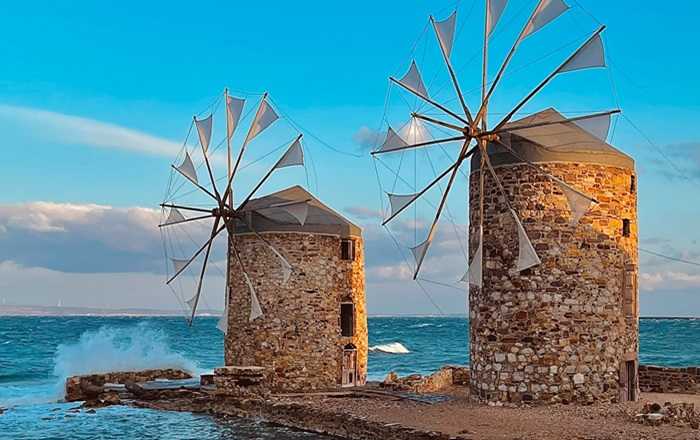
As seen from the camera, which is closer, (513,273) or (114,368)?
(513,273)

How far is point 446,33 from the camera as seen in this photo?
19875 millimetres

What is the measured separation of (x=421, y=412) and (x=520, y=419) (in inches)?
99.1

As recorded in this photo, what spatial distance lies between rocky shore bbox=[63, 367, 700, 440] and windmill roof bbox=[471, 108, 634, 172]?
Answer: 17.3 ft

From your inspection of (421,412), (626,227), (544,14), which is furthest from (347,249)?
(544,14)

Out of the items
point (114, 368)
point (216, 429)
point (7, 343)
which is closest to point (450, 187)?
point (216, 429)

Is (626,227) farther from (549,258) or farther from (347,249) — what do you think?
(347,249)

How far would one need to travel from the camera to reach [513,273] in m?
18.5

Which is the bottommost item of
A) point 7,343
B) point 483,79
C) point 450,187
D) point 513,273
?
point 7,343

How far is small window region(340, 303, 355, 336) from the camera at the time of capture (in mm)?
25750

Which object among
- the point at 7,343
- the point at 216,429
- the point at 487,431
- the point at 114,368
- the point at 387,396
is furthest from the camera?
the point at 7,343

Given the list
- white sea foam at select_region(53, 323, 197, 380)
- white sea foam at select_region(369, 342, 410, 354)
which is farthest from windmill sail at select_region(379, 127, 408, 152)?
white sea foam at select_region(369, 342, 410, 354)

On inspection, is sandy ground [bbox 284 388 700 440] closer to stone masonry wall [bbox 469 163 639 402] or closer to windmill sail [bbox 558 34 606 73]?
stone masonry wall [bbox 469 163 639 402]

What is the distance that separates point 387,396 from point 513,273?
5.37 metres

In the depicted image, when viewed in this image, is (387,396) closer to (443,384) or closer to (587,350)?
(443,384)
